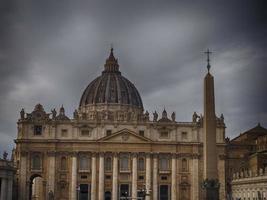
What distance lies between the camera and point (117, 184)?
252ft

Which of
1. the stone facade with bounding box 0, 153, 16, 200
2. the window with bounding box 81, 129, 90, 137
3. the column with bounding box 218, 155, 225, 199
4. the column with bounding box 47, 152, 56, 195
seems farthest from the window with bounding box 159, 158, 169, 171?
the stone facade with bounding box 0, 153, 16, 200

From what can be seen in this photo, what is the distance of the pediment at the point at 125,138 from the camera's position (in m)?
77.3

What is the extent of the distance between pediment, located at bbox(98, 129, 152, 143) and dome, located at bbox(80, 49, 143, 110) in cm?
1924

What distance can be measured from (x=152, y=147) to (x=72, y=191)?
12.3 m

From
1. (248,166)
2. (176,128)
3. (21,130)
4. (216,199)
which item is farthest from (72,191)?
(216,199)

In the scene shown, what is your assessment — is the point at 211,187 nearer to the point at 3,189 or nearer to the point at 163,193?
the point at 3,189

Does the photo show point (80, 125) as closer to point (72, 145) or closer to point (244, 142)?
point (72, 145)

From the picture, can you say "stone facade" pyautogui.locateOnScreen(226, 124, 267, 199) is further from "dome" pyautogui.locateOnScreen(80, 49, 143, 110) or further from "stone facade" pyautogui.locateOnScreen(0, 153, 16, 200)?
"stone facade" pyautogui.locateOnScreen(0, 153, 16, 200)

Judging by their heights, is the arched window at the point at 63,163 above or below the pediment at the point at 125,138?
below

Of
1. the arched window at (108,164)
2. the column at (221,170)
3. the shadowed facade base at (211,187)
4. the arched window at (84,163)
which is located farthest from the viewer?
the column at (221,170)

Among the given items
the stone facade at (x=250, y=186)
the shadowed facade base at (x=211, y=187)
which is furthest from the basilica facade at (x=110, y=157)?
the shadowed facade base at (x=211, y=187)

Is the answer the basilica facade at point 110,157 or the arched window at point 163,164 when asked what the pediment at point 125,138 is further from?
the arched window at point 163,164

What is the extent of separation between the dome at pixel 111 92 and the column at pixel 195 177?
879 inches

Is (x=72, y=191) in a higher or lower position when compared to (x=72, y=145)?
lower
